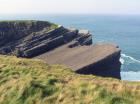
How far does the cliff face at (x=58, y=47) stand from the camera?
59.2 meters

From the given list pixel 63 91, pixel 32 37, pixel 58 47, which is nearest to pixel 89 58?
pixel 58 47

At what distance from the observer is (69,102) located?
17.5 meters

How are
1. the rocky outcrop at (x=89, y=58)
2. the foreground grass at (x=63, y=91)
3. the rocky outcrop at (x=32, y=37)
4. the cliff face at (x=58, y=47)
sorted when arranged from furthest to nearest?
the rocky outcrop at (x=32, y=37)
the cliff face at (x=58, y=47)
the rocky outcrop at (x=89, y=58)
the foreground grass at (x=63, y=91)

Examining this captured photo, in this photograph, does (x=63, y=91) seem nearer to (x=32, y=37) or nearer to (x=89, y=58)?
(x=89, y=58)

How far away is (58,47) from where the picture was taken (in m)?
70.1

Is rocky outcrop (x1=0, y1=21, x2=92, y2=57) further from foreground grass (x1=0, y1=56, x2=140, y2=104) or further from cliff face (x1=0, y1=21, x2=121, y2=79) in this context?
foreground grass (x1=0, y1=56, x2=140, y2=104)

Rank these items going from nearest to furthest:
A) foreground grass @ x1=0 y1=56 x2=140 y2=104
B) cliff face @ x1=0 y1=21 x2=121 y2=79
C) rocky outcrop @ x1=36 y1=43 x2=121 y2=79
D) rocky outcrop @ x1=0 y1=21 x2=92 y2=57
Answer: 1. foreground grass @ x1=0 y1=56 x2=140 y2=104
2. rocky outcrop @ x1=36 y1=43 x2=121 y2=79
3. cliff face @ x1=0 y1=21 x2=121 y2=79
4. rocky outcrop @ x1=0 y1=21 x2=92 y2=57

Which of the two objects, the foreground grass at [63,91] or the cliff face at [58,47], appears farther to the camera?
the cliff face at [58,47]

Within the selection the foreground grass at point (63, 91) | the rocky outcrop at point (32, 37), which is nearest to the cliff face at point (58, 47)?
the rocky outcrop at point (32, 37)

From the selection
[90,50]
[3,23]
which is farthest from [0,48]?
[90,50]

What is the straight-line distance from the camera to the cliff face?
5920 cm

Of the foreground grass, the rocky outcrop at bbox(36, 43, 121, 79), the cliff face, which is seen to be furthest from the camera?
the cliff face

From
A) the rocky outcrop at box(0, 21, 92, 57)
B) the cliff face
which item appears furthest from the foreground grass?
the rocky outcrop at box(0, 21, 92, 57)

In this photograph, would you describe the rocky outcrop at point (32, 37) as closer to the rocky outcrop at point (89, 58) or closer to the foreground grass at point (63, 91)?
the rocky outcrop at point (89, 58)
